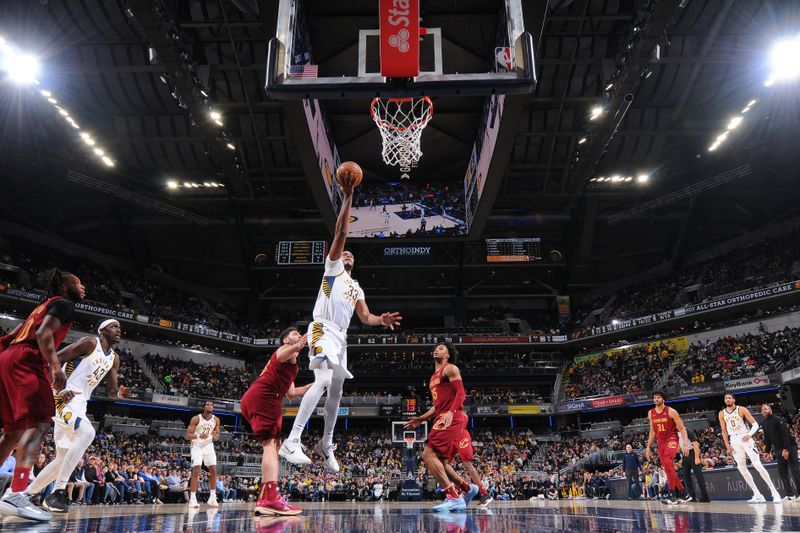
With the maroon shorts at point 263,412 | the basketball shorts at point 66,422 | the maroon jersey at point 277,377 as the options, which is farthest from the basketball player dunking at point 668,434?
the basketball shorts at point 66,422

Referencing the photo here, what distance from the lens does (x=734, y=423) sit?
9938mm

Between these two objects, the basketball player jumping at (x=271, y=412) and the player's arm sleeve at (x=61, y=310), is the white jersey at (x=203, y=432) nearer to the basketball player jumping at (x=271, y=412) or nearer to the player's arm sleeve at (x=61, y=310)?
the basketball player jumping at (x=271, y=412)

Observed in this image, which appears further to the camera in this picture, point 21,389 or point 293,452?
point 293,452

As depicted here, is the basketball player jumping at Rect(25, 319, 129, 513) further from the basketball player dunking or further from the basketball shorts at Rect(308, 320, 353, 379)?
the basketball player dunking

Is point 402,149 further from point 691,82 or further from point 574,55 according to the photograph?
point 691,82

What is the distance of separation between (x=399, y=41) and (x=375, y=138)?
14889 millimetres

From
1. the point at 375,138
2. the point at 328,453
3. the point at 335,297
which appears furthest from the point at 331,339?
the point at 375,138

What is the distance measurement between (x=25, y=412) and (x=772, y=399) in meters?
30.3

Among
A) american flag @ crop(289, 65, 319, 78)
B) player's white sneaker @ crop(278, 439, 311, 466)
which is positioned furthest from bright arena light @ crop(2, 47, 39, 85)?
player's white sneaker @ crop(278, 439, 311, 466)

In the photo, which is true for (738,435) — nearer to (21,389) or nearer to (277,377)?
(277,377)

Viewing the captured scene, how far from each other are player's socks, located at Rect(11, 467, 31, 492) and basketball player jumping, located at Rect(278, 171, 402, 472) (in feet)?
6.44

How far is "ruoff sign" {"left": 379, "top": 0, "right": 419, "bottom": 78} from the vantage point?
310 inches

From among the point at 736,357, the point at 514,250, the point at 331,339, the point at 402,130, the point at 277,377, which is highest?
the point at 514,250

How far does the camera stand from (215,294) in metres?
37.9
